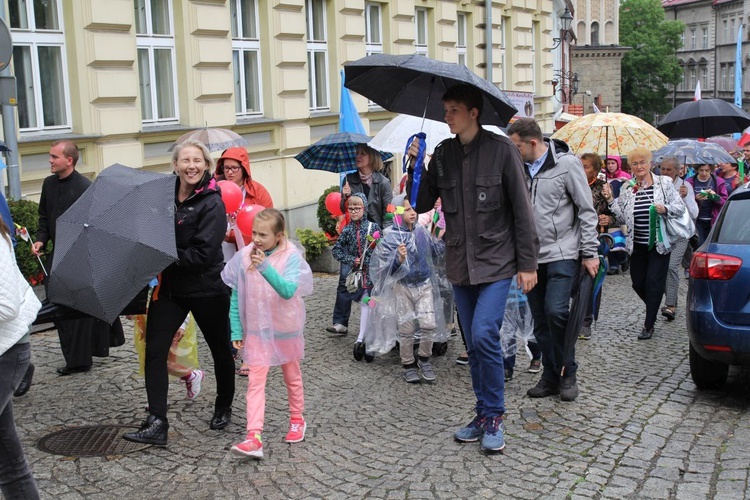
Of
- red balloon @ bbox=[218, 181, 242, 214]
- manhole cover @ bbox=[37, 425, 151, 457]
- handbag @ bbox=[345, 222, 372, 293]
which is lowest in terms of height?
manhole cover @ bbox=[37, 425, 151, 457]

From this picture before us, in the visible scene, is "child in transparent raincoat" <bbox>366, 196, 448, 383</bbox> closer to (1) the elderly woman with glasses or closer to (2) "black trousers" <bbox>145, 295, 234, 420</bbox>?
(2) "black trousers" <bbox>145, 295, 234, 420</bbox>

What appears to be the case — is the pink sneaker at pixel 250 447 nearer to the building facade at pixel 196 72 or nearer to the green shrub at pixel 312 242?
the building facade at pixel 196 72

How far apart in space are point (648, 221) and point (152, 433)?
5342 millimetres

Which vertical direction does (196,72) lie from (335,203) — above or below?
above

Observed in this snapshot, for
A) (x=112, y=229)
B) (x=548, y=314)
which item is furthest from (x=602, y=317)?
(x=112, y=229)

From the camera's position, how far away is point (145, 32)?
43.4 ft

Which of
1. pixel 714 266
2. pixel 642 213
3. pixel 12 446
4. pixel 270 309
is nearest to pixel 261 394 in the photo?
pixel 270 309

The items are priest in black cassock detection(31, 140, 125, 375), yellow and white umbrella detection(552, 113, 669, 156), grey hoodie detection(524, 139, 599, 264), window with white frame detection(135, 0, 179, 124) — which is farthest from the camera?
window with white frame detection(135, 0, 179, 124)

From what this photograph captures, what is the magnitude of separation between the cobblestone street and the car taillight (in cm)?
90

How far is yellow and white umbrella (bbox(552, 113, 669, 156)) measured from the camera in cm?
1073

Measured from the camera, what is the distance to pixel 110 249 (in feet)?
17.8

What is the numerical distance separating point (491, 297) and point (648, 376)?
A: 2497 mm

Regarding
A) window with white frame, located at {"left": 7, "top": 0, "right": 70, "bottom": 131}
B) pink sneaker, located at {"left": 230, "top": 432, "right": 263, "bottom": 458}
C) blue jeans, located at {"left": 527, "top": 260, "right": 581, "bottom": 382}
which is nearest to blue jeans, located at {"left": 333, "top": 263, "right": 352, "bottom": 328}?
blue jeans, located at {"left": 527, "top": 260, "right": 581, "bottom": 382}

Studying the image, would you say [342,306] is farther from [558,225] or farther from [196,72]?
[196,72]
